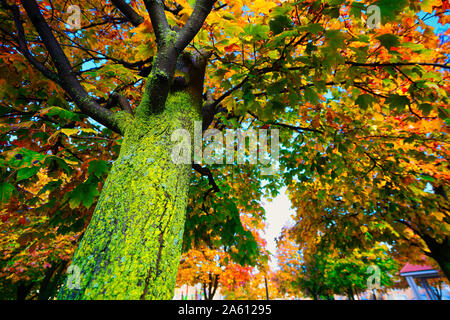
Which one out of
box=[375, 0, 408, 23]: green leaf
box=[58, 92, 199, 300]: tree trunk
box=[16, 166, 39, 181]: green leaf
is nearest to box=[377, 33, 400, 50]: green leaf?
box=[375, 0, 408, 23]: green leaf

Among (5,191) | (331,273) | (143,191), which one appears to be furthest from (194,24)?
(331,273)

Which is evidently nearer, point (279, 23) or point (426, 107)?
point (279, 23)

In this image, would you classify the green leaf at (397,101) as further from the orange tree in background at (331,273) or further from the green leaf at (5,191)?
the orange tree in background at (331,273)

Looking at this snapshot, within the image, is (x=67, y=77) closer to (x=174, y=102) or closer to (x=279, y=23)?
(x=174, y=102)

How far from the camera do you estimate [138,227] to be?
1.15m

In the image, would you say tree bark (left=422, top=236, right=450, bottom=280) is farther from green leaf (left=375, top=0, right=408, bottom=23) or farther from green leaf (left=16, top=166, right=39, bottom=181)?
green leaf (left=16, top=166, right=39, bottom=181)

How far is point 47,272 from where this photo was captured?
959 centimetres

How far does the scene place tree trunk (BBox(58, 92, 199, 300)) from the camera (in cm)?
99

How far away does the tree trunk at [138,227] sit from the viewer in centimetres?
99

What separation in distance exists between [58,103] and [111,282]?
2.85 m

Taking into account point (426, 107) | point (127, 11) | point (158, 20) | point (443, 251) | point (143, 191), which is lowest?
point (443, 251)

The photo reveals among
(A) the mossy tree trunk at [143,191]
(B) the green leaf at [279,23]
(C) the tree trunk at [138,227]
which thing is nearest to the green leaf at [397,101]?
(B) the green leaf at [279,23]

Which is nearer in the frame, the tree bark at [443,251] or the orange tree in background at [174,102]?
the orange tree in background at [174,102]

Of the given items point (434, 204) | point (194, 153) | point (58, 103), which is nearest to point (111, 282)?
point (194, 153)
